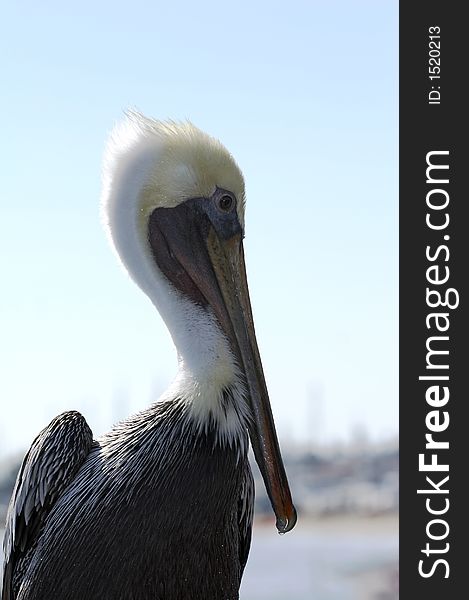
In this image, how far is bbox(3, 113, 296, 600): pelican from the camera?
12.9 ft

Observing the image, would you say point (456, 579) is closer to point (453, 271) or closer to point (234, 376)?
point (453, 271)

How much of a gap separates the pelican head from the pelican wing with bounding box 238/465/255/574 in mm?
187

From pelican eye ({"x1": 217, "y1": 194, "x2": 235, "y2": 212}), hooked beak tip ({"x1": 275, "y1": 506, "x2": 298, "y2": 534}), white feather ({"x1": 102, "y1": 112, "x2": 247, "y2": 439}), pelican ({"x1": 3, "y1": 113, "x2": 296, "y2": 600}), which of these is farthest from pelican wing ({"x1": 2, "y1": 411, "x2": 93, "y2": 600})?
pelican eye ({"x1": 217, "y1": 194, "x2": 235, "y2": 212})

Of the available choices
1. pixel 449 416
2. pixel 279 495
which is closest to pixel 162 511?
pixel 279 495

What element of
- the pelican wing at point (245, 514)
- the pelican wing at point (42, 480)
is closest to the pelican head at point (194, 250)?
the pelican wing at point (245, 514)

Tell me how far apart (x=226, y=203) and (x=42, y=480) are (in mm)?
1272

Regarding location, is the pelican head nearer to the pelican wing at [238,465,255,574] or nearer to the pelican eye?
the pelican eye

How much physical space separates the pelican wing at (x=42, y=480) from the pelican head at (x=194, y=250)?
43 centimetres

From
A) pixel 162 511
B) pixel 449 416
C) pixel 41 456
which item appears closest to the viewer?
pixel 162 511

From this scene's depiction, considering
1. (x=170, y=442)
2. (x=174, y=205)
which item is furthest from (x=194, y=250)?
(x=170, y=442)

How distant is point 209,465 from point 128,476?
0.97 feet

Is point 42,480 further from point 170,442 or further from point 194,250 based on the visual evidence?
point 194,250

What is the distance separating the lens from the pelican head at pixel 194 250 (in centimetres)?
412

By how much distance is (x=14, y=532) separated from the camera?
4.28 meters
